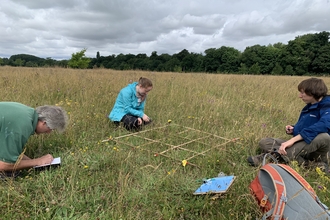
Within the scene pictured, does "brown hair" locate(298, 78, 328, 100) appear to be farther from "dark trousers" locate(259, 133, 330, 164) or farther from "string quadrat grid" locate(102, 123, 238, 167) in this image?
"string quadrat grid" locate(102, 123, 238, 167)

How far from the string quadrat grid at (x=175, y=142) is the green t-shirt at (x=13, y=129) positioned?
128 cm

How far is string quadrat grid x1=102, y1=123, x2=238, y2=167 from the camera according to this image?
3.08m

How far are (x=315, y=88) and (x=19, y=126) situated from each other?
10.8ft

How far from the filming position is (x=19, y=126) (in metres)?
2.15

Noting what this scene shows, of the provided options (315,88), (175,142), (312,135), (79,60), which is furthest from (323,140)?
(79,60)

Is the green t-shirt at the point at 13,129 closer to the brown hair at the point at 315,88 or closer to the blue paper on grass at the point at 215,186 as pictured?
the blue paper on grass at the point at 215,186

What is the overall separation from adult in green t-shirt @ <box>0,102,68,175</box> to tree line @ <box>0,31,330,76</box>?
3068cm

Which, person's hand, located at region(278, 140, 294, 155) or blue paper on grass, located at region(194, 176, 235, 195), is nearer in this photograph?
blue paper on grass, located at region(194, 176, 235, 195)

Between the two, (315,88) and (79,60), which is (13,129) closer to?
(315,88)

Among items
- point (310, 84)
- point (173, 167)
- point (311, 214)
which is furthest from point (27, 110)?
point (310, 84)

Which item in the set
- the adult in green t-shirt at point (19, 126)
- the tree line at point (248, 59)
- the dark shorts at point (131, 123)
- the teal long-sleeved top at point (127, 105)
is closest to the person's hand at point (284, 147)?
the dark shorts at point (131, 123)

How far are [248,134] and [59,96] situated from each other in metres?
4.08

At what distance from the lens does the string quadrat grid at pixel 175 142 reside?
3.08 metres

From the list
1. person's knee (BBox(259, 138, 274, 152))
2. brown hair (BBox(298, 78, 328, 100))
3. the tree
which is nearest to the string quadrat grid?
person's knee (BBox(259, 138, 274, 152))
